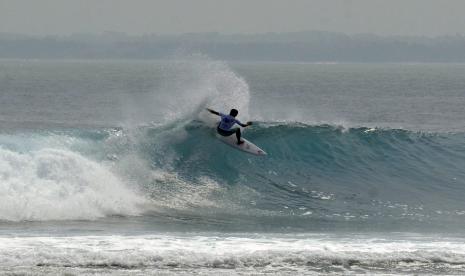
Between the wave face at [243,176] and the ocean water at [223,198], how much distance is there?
0.18 feet

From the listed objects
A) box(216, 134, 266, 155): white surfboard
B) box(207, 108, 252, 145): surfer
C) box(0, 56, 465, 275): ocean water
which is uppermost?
box(207, 108, 252, 145): surfer

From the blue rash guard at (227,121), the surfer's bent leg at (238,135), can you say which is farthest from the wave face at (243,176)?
the blue rash guard at (227,121)

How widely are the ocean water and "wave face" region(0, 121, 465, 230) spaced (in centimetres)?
5

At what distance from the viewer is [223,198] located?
2262cm

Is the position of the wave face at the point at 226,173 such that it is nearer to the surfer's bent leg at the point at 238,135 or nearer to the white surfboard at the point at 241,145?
the white surfboard at the point at 241,145

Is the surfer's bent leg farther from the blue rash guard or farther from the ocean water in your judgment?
the ocean water

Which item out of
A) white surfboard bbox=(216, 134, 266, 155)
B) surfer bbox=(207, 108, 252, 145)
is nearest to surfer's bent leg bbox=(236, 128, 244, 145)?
surfer bbox=(207, 108, 252, 145)

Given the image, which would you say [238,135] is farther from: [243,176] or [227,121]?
[243,176]

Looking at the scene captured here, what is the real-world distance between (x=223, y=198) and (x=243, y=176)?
8.30 ft

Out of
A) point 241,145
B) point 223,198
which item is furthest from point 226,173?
point 223,198

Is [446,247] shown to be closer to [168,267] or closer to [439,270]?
[439,270]

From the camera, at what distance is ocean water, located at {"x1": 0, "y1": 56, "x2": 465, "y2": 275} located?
14500 millimetres

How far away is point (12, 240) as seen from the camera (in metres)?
15.6

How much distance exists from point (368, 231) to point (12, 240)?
25.5 feet
